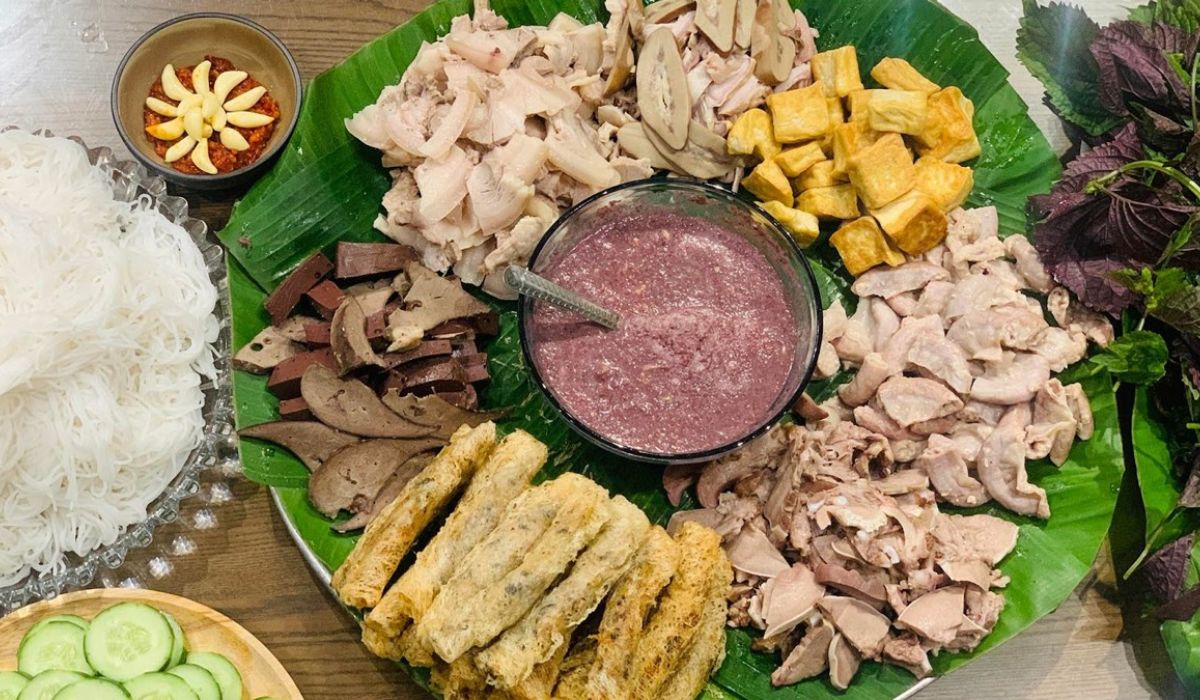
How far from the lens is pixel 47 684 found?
357 cm

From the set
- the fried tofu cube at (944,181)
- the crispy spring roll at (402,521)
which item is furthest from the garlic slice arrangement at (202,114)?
the fried tofu cube at (944,181)

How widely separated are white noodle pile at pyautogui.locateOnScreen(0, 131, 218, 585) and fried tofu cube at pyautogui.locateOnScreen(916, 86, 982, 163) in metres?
3.07

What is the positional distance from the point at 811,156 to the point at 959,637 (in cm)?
202

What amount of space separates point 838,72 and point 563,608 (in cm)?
253

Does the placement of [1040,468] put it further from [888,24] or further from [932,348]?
[888,24]

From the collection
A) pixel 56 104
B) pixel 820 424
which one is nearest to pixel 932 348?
pixel 820 424

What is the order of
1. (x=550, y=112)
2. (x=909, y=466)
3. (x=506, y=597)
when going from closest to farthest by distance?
(x=506, y=597)
(x=909, y=466)
(x=550, y=112)

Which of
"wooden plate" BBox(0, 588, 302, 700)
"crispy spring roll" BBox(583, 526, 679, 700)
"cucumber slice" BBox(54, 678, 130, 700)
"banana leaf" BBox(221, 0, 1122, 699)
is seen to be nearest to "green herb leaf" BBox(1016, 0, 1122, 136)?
"banana leaf" BBox(221, 0, 1122, 699)

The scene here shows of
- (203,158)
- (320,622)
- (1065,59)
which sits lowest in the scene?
(320,622)

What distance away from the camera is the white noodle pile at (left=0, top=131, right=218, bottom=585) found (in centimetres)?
367

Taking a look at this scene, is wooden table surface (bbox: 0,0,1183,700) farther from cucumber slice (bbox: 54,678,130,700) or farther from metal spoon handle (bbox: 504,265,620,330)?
metal spoon handle (bbox: 504,265,620,330)

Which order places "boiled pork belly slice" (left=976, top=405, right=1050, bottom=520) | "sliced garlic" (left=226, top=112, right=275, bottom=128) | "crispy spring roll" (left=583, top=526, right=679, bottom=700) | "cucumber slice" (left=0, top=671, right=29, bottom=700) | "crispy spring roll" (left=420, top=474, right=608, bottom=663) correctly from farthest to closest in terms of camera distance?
"sliced garlic" (left=226, top=112, right=275, bottom=128)
"boiled pork belly slice" (left=976, top=405, right=1050, bottom=520)
"cucumber slice" (left=0, top=671, right=29, bottom=700)
"crispy spring roll" (left=583, top=526, right=679, bottom=700)
"crispy spring roll" (left=420, top=474, right=608, bottom=663)

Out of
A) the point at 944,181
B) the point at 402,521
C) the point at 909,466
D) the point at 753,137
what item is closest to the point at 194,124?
the point at 402,521

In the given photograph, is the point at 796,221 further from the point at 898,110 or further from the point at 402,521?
the point at 402,521
